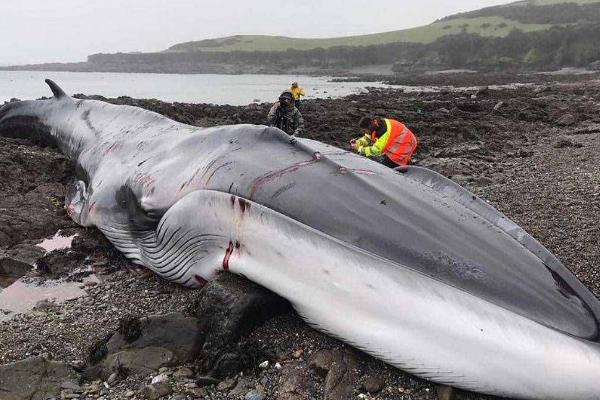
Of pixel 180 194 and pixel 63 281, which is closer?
pixel 180 194

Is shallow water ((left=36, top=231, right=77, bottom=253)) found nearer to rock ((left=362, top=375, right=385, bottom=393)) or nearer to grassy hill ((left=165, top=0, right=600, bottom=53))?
rock ((left=362, top=375, right=385, bottom=393))

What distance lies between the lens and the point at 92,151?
870 centimetres

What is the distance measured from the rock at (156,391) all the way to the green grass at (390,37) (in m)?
99.6

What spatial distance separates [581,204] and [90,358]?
624 cm

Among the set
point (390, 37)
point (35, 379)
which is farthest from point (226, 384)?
point (390, 37)

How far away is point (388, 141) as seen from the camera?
8.14 metres

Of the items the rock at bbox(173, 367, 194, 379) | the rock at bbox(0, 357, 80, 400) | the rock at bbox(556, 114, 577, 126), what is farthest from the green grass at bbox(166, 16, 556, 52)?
the rock at bbox(0, 357, 80, 400)

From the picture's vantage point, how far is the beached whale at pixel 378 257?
128 inches

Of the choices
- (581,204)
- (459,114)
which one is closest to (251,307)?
(581,204)

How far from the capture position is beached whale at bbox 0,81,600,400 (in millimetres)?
3256

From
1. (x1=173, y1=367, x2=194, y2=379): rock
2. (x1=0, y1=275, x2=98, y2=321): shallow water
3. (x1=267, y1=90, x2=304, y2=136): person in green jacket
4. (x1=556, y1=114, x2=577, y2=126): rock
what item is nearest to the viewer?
(x1=173, y1=367, x2=194, y2=379): rock

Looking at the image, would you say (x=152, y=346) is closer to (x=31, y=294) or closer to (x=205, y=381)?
(x=205, y=381)

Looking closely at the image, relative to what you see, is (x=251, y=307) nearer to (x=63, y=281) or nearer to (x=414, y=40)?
(x=63, y=281)

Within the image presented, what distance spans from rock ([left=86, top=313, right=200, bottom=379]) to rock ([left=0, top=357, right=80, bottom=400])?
0.18 m
